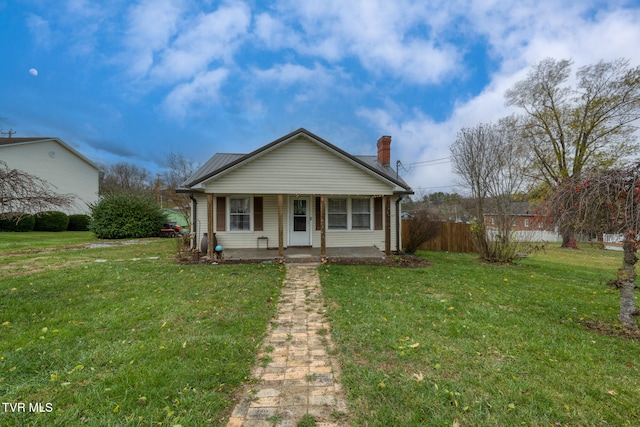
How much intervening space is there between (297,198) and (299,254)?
254 centimetres

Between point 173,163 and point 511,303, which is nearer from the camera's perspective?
point 511,303

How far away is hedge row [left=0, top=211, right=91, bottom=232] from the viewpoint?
805 inches

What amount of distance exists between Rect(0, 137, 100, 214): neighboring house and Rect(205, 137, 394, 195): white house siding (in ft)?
65.7

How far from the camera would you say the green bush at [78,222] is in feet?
77.8

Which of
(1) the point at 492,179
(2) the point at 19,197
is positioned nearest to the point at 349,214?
(1) the point at 492,179

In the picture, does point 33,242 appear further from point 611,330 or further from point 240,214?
point 611,330

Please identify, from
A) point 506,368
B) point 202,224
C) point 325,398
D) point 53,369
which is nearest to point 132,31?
point 202,224

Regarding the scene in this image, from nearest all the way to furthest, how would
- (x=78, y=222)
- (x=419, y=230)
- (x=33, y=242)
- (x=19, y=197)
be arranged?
1. (x=19, y=197)
2. (x=419, y=230)
3. (x=33, y=242)
4. (x=78, y=222)

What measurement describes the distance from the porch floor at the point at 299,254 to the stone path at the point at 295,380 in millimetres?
4969

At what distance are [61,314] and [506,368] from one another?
21.0ft

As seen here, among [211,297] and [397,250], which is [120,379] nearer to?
[211,297]

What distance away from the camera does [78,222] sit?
24.0m

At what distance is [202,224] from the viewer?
11.7 meters

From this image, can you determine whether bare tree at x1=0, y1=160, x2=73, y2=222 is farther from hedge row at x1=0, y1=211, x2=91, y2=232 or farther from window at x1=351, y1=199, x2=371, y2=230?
hedge row at x1=0, y1=211, x2=91, y2=232
